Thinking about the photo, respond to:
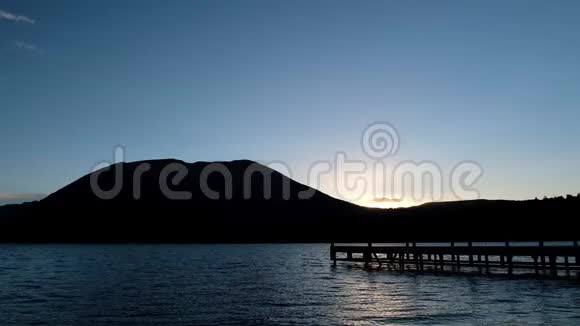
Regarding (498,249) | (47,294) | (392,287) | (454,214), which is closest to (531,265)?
(498,249)

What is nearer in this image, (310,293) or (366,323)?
(366,323)

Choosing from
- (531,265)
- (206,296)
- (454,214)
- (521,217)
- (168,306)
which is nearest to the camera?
(168,306)

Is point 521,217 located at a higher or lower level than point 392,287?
higher

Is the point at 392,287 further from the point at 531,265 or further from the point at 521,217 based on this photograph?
the point at 521,217

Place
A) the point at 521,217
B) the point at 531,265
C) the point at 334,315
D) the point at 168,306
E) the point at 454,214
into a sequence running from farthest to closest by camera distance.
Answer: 1. the point at 454,214
2. the point at 521,217
3. the point at 531,265
4. the point at 168,306
5. the point at 334,315

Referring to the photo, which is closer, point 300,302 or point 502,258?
point 300,302

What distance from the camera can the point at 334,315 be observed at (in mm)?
28125

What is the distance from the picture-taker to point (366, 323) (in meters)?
25.3

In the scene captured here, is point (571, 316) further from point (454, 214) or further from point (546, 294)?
point (454, 214)

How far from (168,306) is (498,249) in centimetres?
3222

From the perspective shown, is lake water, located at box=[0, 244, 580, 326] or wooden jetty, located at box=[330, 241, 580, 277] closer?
lake water, located at box=[0, 244, 580, 326]

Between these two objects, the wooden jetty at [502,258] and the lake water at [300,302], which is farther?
the wooden jetty at [502,258]

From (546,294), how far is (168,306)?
21800 mm

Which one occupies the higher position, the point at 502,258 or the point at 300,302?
the point at 502,258
